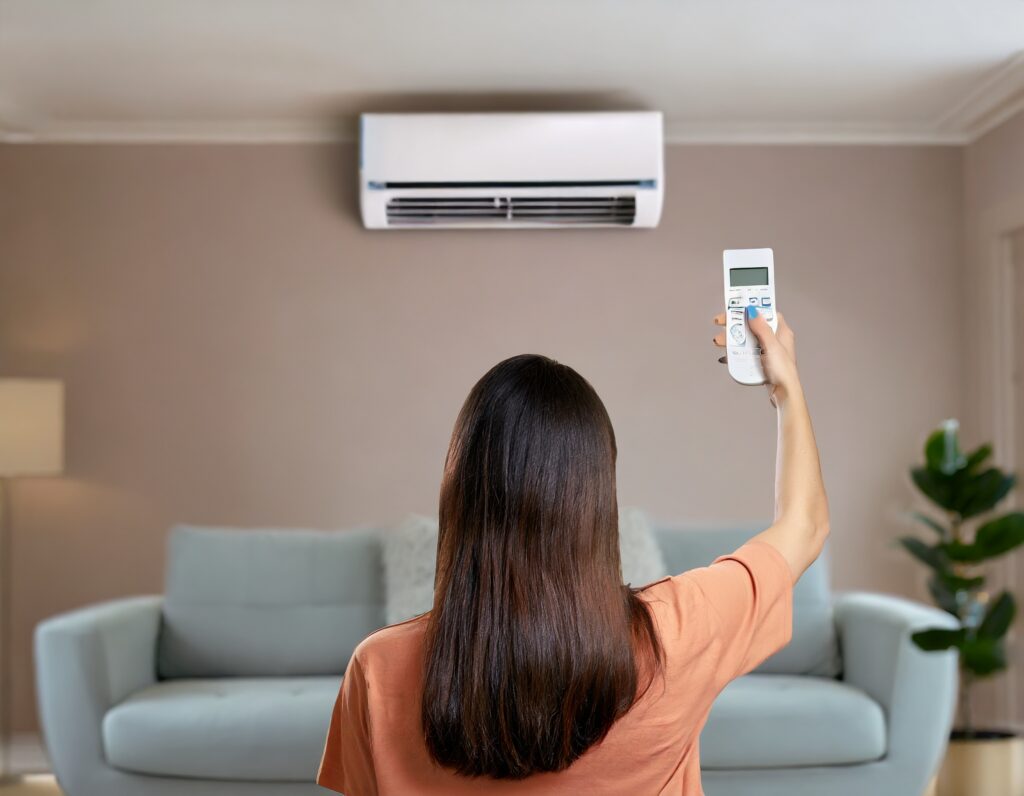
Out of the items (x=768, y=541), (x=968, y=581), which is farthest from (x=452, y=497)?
(x=968, y=581)

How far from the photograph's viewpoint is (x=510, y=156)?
3.67 m

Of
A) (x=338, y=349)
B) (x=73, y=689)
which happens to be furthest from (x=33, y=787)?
(x=338, y=349)

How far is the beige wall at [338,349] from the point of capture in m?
3.93

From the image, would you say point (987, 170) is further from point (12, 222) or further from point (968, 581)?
point (12, 222)

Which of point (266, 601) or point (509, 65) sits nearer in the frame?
point (266, 601)

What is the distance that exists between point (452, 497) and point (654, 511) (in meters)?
3.15

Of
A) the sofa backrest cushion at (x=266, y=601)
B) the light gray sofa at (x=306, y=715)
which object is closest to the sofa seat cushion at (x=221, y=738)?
the light gray sofa at (x=306, y=715)

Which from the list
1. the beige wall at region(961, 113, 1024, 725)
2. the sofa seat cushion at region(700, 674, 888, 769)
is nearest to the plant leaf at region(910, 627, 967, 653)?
the sofa seat cushion at region(700, 674, 888, 769)

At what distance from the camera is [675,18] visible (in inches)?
118

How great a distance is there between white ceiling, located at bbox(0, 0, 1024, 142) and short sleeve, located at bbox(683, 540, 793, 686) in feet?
7.62

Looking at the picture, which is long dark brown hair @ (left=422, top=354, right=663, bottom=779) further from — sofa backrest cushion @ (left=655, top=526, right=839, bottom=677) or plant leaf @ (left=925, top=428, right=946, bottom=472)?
plant leaf @ (left=925, top=428, right=946, bottom=472)

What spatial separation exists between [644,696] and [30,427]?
3.21 m

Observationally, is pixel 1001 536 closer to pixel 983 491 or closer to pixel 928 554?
pixel 983 491

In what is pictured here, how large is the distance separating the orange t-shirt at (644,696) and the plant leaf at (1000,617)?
9.14 feet
